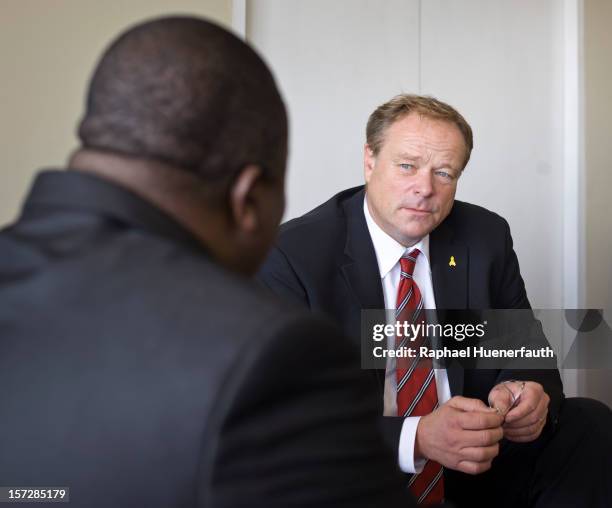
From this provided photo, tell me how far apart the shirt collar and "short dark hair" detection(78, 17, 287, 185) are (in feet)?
4.48

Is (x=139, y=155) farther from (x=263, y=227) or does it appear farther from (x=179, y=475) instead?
(x=179, y=475)

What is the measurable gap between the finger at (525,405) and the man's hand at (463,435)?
0.09 meters

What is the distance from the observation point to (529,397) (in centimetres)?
196

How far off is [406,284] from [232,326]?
1542 mm

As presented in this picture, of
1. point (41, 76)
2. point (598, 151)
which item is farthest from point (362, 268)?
point (598, 151)

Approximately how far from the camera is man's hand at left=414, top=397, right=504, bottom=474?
5.90 ft

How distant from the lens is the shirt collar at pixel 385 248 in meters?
2.14

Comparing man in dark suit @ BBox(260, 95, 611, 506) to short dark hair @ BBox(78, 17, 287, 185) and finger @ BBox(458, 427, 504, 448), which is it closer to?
finger @ BBox(458, 427, 504, 448)

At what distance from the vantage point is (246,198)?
79cm

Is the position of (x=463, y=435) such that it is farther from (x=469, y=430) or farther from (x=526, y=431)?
(x=526, y=431)

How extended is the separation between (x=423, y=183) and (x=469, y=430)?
708mm

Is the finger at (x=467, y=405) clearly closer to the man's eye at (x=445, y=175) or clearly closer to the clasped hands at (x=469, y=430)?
the clasped hands at (x=469, y=430)

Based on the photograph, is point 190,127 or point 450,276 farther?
point 450,276

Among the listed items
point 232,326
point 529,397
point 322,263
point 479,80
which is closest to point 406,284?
point 322,263
